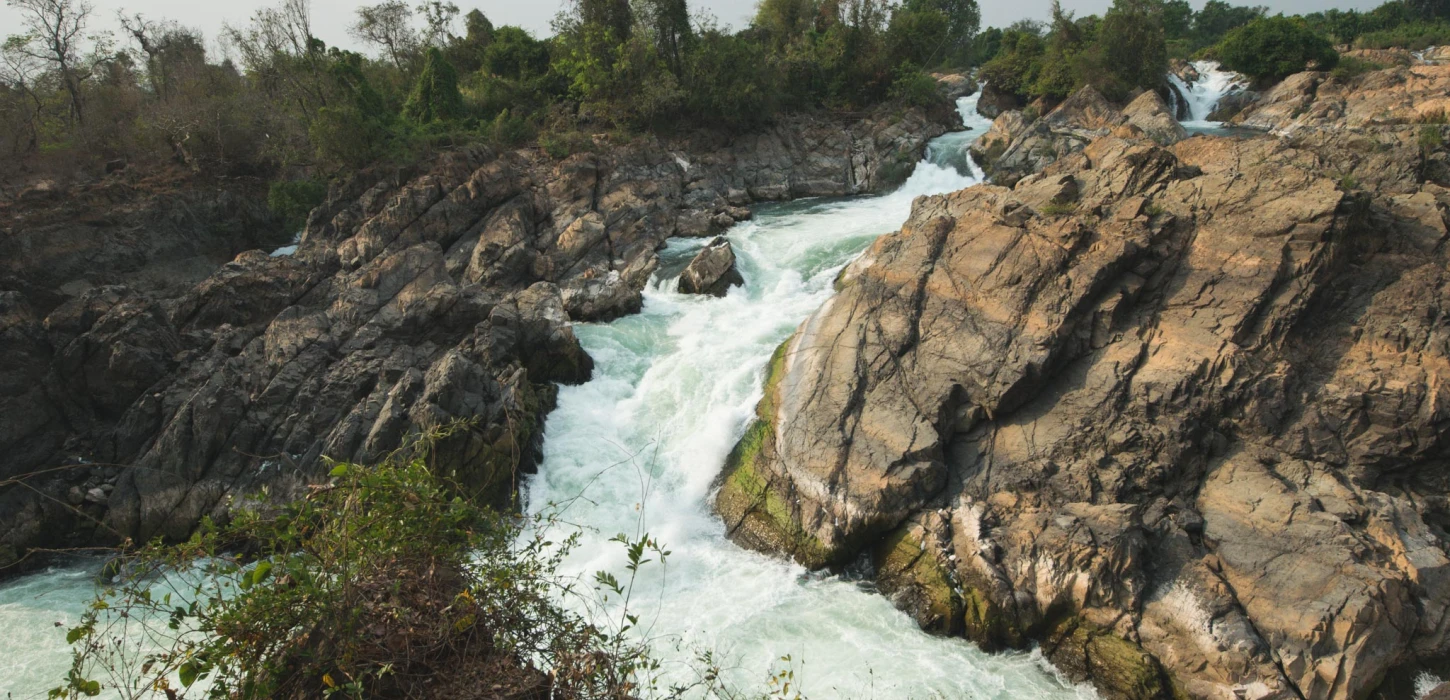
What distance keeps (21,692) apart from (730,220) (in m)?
21.9

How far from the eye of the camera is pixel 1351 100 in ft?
82.5

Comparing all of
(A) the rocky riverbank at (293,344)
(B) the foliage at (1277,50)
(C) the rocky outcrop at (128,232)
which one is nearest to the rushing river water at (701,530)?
(A) the rocky riverbank at (293,344)

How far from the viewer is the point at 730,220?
1064 inches

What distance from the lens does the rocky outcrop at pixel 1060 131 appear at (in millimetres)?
24672

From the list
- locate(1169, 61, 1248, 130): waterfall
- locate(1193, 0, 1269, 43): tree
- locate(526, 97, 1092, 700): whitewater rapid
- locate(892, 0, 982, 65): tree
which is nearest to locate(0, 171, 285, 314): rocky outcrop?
locate(526, 97, 1092, 700): whitewater rapid

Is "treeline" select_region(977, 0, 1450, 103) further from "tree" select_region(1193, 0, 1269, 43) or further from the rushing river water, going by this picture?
"tree" select_region(1193, 0, 1269, 43)

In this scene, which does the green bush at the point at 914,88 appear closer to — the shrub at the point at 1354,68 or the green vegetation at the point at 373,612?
the shrub at the point at 1354,68

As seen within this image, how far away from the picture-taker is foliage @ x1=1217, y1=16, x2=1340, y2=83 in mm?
29391

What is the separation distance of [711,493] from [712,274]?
8501 millimetres

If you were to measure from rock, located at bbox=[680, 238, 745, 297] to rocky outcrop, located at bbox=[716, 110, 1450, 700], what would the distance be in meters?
5.89

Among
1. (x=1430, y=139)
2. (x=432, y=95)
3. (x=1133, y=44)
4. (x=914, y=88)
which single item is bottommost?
(x=1430, y=139)

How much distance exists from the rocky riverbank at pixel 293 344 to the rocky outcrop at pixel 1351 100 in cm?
2288

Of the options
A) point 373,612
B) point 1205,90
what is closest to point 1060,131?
point 1205,90

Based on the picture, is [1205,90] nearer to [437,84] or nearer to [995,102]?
[995,102]
